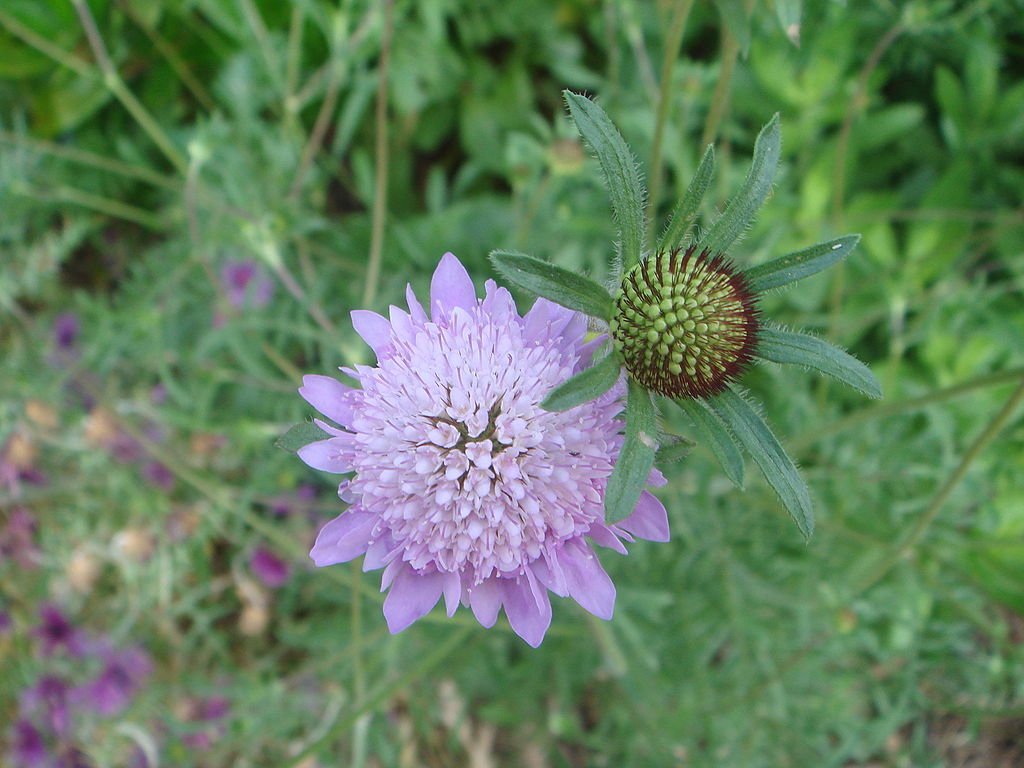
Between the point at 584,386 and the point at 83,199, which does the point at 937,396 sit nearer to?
the point at 584,386

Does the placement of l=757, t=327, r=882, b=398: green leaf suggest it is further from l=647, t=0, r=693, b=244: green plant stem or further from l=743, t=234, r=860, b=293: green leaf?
l=647, t=0, r=693, b=244: green plant stem

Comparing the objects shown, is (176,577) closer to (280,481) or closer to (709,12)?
(280,481)

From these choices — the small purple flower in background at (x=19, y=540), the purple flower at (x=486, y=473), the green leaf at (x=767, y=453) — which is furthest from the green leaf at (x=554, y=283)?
the small purple flower in background at (x=19, y=540)

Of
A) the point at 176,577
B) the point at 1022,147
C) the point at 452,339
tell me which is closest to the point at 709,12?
the point at 1022,147

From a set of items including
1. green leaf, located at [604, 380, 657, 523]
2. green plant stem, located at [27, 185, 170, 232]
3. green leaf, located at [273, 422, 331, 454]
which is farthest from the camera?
green plant stem, located at [27, 185, 170, 232]

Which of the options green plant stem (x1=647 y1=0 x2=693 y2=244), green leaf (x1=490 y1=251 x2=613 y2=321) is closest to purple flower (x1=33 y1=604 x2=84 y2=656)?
green plant stem (x1=647 y1=0 x2=693 y2=244)

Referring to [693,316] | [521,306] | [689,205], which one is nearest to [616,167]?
[689,205]

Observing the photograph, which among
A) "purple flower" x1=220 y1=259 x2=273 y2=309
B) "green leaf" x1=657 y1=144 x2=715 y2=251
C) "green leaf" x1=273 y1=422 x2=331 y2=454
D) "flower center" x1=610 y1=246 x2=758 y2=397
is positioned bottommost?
"flower center" x1=610 y1=246 x2=758 y2=397
